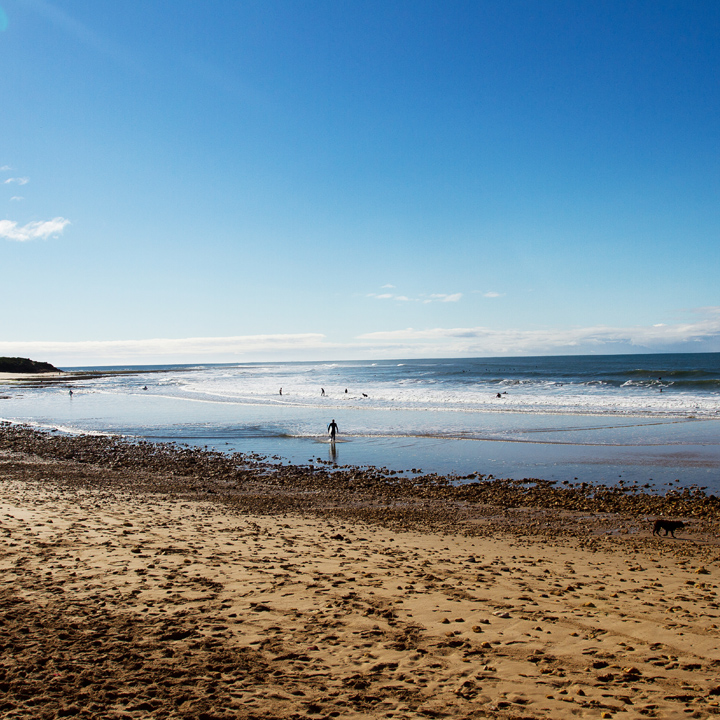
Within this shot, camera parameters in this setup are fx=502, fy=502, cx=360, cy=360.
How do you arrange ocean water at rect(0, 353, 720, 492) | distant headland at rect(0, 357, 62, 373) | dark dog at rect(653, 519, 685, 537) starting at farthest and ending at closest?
distant headland at rect(0, 357, 62, 373) < ocean water at rect(0, 353, 720, 492) < dark dog at rect(653, 519, 685, 537)

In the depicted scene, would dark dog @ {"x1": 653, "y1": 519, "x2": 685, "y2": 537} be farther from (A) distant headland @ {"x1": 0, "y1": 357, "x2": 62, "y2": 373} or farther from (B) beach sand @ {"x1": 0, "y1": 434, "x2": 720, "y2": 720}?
(A) distant headland @ {"x1": 0, "y1": 357, "x2": 62, "y2": 373}

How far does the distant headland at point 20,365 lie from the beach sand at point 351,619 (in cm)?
11868

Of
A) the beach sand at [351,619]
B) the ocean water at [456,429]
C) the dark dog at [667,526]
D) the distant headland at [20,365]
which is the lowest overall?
the ocean water at [456,429]

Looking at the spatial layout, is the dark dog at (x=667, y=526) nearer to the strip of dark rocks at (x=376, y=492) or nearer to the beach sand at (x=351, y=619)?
the beach sand at (x=351, y=619)

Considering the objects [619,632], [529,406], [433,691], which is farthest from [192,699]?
[529,406]

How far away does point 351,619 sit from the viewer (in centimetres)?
589

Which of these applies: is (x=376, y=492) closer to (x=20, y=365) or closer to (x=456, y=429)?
(x=456, y=429)

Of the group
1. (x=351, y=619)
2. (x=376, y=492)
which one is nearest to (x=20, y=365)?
(x=376, y=492)

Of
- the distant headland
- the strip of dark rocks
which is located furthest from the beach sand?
the distant headland

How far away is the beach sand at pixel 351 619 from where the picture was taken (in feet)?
14.2

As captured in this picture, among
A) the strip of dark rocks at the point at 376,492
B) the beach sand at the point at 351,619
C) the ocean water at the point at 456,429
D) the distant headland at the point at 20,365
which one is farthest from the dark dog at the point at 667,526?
the distant headland at the point at 20,365

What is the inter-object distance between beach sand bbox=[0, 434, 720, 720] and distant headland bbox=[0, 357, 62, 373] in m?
119

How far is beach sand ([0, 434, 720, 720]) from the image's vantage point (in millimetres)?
4336

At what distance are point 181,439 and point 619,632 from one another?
2377 cm
